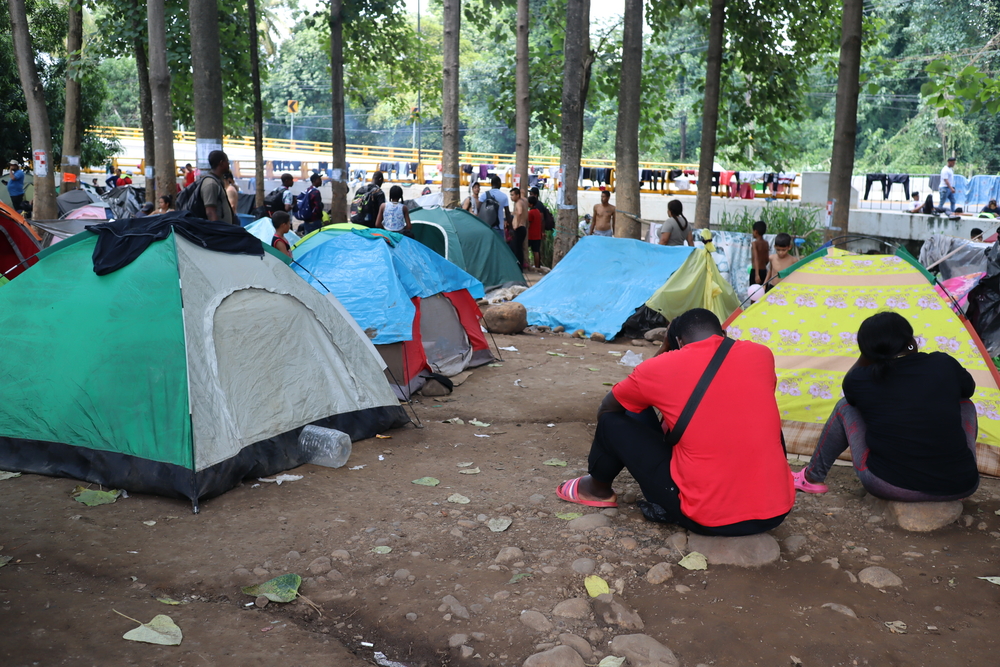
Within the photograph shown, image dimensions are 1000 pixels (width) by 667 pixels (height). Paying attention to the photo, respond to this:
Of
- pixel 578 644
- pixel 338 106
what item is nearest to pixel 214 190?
pixel 578 644

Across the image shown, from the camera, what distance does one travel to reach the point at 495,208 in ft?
46.7

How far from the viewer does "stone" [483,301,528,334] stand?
988 centimetres

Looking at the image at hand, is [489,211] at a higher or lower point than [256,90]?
lower

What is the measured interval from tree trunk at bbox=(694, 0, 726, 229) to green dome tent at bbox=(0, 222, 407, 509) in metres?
9.28

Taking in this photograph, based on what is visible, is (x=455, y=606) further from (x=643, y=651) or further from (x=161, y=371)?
(x=161, y=371)

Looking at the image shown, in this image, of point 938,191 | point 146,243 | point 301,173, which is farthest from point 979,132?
point 146,243

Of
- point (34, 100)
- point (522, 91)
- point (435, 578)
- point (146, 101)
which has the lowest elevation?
point (435, 578)

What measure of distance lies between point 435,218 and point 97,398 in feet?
26.8

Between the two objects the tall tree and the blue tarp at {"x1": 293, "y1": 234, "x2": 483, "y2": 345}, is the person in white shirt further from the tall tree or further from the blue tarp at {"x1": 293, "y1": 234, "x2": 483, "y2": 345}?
the blue tarp at {"x1": 293, "y1": 234, "x2": 483, "y2": 345}

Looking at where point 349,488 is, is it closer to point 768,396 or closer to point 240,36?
point 768,396

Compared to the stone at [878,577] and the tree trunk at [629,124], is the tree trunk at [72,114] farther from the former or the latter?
the stone at [878,577]

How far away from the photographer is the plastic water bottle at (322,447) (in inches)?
204

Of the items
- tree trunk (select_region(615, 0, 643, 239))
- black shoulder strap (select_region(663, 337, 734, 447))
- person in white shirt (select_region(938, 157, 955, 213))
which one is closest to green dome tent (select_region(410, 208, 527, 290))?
tree trunk (select_region(615, 0, 643, 239))

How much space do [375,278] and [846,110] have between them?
5552mm
